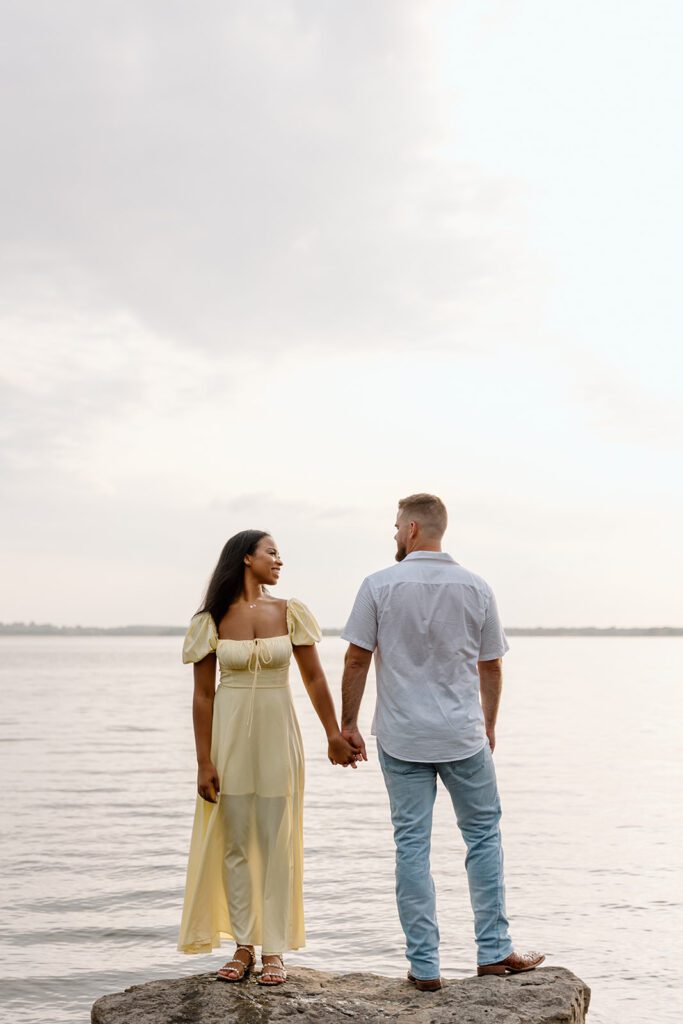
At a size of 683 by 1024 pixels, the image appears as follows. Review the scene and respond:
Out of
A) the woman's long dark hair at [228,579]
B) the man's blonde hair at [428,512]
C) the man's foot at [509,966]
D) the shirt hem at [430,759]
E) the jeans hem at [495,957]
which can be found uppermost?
the man's blonde hair at [428,512]

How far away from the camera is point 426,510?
19.5 ft

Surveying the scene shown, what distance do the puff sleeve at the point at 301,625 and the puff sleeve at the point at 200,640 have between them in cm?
42

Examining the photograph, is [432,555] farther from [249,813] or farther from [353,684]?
[249,813]

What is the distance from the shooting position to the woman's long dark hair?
19.5ft

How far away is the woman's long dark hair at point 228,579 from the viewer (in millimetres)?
5945

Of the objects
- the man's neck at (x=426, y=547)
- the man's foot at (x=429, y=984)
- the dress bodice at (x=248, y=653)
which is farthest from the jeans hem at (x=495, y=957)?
the man's neck at (x=426, y=547)

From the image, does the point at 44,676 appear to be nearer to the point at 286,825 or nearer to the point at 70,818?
the point at 70,818

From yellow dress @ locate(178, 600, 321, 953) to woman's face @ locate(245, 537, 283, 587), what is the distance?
264 mm

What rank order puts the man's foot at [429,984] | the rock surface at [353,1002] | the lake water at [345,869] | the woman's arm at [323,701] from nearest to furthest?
1. the rock surface at [353,1002]
2. the man's foot at [429,984]
3. the woman's arm at [323,701]
4. the lake water at [345,869]

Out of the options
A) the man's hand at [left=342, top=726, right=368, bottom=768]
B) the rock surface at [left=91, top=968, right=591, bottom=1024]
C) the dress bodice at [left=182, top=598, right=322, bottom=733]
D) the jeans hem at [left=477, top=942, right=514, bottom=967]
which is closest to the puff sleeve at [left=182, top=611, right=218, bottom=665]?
the dress bodice at [left=182, top=598, right=322, bottom=733]

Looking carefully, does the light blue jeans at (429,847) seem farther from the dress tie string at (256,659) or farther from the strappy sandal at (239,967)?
the strappy sandal at (239,967)

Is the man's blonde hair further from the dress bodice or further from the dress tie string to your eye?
the dress tie string

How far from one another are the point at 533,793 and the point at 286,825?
1425 centimetres

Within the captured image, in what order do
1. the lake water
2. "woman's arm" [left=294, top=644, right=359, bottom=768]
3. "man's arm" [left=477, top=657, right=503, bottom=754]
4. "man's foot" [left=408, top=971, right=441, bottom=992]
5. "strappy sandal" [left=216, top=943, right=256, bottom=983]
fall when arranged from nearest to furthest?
"man's foot" [left=408, top=971, right=441, bottom=992] → "strappy sandal" [left=216, top=943, right=256, bottom=983] → "woman's arm" [left=294, top=644, right=359, bottom=768] → "man's arm" [left=477, top=657, right=503, bottom=754] → the lake water
